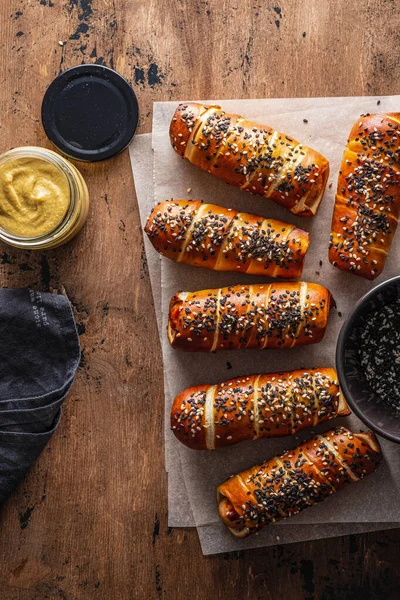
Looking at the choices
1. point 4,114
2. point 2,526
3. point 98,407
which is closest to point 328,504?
point 98,407

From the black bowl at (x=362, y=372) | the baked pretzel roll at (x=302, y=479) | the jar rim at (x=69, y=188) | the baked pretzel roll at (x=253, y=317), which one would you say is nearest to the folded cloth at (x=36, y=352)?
the jar rim at (x=69, y=188)

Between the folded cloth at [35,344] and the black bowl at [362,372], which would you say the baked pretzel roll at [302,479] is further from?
the folded cloth at [35,344]

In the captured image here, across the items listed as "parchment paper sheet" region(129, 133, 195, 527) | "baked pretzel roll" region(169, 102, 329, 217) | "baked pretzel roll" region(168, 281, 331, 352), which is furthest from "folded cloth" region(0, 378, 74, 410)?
"baked pretzel roll" region(169, 102, 329, 217)

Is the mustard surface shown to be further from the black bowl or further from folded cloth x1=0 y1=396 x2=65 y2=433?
the black bowl

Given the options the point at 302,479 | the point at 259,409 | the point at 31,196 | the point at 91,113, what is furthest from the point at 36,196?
the point at 302,479

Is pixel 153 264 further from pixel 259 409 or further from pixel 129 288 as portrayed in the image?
pixel 259 409

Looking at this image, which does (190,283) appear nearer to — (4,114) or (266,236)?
(266,236)
